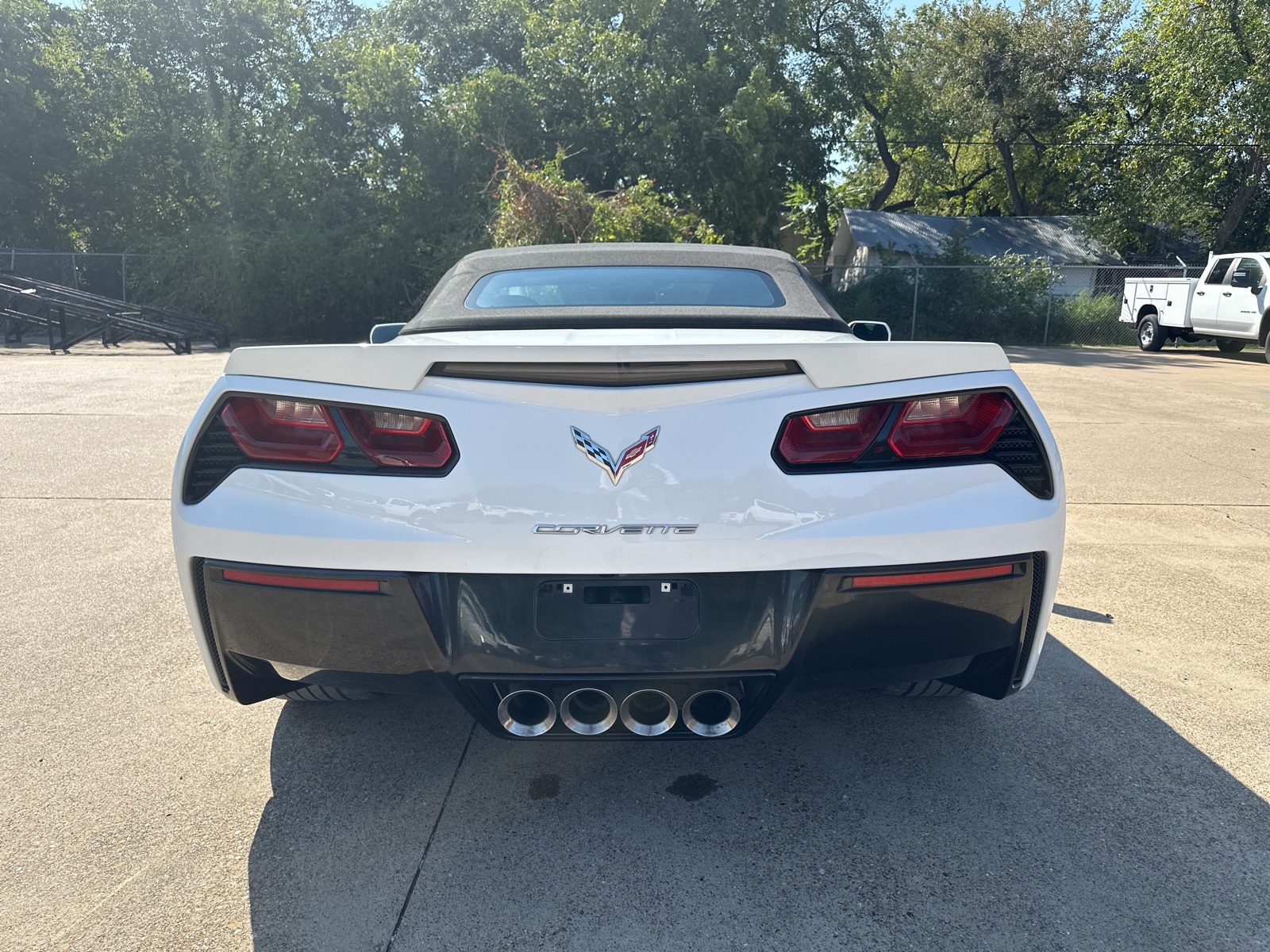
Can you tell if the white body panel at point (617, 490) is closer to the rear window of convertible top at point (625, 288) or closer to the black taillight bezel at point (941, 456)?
the black taillight bezel at point (941, 456)

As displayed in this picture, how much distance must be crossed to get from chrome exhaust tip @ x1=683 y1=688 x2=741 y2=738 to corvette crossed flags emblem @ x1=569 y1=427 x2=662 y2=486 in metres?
0.56

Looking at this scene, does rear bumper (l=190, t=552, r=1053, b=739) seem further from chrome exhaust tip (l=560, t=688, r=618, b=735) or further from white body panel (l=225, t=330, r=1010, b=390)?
white body panel (l=225, t=330, r=1010, b=390)

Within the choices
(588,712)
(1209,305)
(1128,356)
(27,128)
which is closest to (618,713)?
(588,712)

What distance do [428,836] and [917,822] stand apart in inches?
49.4

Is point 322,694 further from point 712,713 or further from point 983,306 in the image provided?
point 983,306

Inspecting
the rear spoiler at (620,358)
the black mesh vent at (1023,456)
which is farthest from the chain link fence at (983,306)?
the rear spoiler at (620,358)

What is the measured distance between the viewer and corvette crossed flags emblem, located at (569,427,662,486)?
202 cm

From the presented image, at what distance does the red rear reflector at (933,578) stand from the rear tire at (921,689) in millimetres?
346

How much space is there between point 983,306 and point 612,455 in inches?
843

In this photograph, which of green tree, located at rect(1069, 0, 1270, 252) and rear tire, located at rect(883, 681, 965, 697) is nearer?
rear tire, located at rect(883, 681, 965, 697)

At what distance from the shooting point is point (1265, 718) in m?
3.05

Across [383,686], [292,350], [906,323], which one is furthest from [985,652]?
[906,323]

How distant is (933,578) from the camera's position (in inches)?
83.3

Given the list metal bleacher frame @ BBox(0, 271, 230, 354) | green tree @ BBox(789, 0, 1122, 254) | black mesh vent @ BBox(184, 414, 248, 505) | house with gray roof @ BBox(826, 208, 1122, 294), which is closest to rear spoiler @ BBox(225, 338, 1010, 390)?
black mesh vent @ BBox(184, 414, 248, 505)
